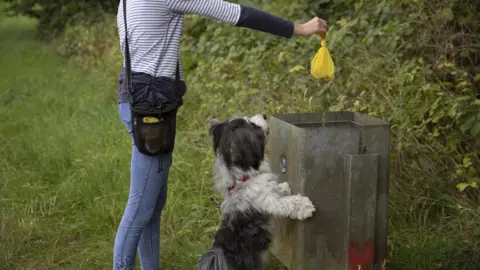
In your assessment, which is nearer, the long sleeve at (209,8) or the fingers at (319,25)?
the long sleeve at (209,8)

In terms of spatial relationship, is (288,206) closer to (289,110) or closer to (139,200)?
(139,200)

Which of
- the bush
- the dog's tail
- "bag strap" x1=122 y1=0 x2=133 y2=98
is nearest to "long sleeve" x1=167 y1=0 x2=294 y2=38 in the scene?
"bag strap" x1=122 y1=0 x2=133 y2=98

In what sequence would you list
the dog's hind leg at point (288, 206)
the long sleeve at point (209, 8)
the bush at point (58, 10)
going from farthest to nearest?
the bush at point (58, 10), the dog's hind leg at point (288, 206), the long sleeve at point (209, 8)

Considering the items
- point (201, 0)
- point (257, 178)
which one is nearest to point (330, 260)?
point (257, 178)

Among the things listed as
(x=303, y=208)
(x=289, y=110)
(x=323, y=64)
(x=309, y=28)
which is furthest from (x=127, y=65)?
(x=289, y=110)

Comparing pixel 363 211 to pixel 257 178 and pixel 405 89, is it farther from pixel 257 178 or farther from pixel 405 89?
pixel 405 89

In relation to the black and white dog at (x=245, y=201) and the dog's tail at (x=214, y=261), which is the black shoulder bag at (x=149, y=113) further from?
the dog's tail at (x=214, y=261)

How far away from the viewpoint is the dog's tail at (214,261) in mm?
3502

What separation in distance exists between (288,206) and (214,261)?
52 centimetres

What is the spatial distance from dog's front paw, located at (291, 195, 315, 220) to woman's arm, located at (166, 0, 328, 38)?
0.94m

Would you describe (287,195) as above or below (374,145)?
below

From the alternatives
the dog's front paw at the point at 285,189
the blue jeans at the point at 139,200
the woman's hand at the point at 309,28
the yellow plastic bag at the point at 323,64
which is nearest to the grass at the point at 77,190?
the blue jeans at the point at 139,200

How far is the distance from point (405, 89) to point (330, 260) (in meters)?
1.93

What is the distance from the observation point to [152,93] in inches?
132
